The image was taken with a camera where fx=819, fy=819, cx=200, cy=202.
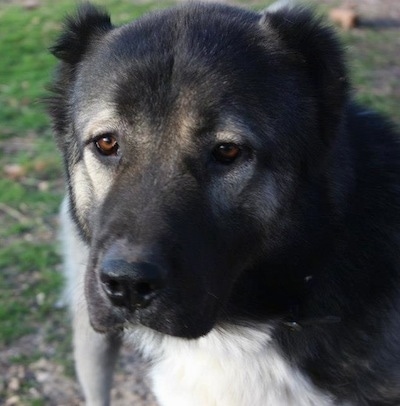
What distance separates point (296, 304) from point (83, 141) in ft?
2.98

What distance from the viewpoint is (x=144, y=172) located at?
8.34 ft

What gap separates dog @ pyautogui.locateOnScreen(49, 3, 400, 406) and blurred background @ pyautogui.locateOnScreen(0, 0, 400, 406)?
1.14 ft

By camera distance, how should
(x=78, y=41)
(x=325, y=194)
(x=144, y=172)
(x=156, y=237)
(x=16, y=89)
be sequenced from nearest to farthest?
(x=156, y=237), (x=144, y=172), (x=325, y=194), (x=78, y=41), (x=16, y=89)

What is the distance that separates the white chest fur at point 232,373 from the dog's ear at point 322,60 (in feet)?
2.51

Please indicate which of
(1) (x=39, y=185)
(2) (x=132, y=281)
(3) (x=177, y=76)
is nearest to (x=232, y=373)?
(2) (x=132, y=281)

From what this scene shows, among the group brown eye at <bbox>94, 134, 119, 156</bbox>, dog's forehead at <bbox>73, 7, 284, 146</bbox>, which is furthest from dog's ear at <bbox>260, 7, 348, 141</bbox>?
brown eye at <bbox>94, 134, 119, 156</bbox>

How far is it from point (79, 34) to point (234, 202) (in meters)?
0.88

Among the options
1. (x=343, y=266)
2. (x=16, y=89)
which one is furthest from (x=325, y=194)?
(x=16, y=89)

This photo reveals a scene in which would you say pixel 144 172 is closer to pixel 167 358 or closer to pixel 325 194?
pixel 325 194

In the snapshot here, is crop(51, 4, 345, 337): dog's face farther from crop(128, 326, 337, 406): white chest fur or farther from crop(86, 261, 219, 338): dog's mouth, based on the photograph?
crop(128, 326, 337, 406): white chest fur

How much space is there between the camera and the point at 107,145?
2672 millimetres

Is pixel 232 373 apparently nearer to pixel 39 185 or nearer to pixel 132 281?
pixel 132 281

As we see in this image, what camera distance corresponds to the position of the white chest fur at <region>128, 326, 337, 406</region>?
2.82m

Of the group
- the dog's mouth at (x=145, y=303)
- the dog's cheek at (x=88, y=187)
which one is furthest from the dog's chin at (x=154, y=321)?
the dog's cheek at (x=88, y=187)
